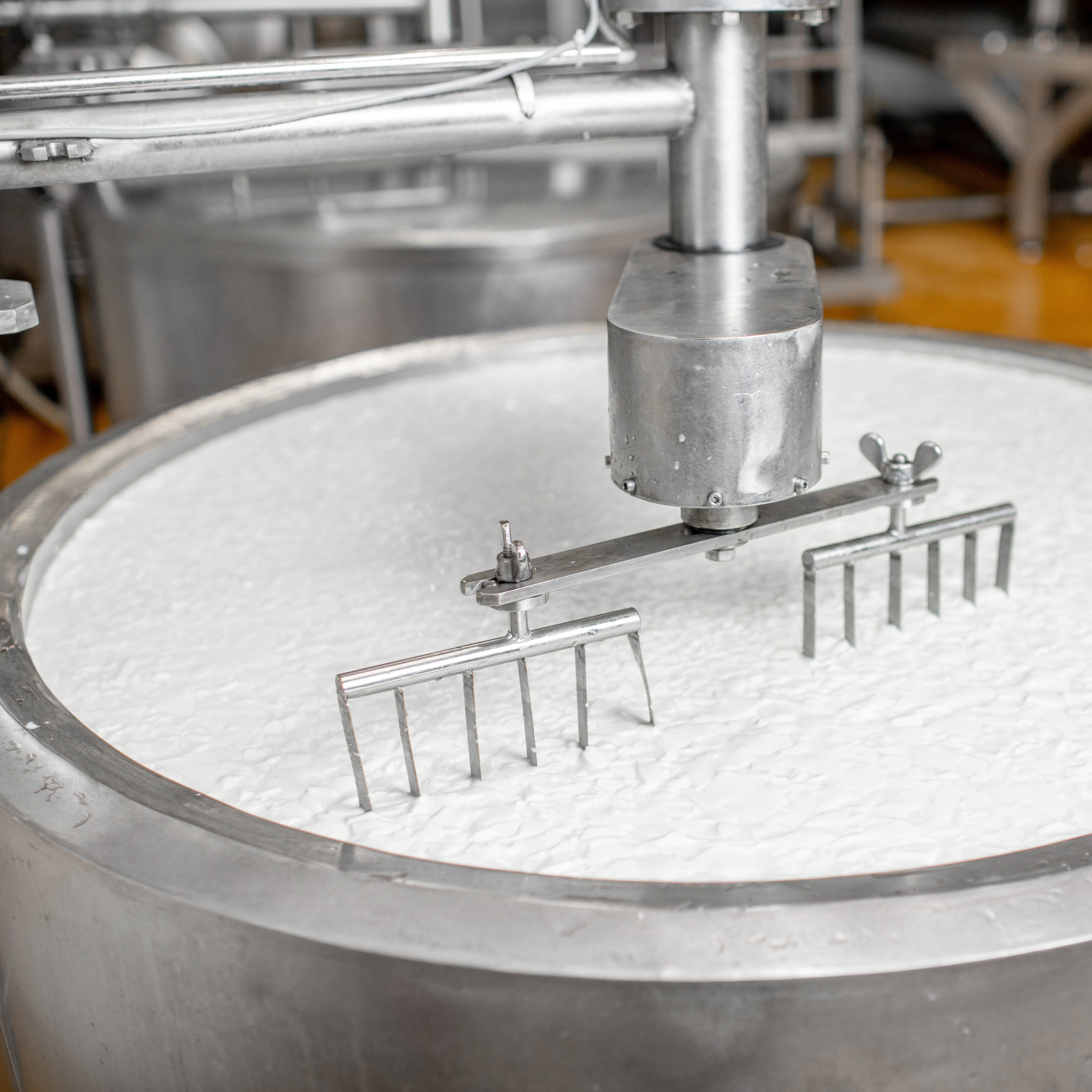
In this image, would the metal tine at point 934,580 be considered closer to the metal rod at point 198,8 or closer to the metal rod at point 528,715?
the metal rod at point 528,715

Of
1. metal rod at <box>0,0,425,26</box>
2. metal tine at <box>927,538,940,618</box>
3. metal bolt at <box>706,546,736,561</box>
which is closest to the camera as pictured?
metal bolt at <box>706,546,736,561</box>

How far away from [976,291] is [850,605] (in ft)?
15.0

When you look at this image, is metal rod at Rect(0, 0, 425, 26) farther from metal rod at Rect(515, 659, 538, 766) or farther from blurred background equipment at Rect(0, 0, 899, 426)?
metal rod at Rect(515, 659, 538, 766)

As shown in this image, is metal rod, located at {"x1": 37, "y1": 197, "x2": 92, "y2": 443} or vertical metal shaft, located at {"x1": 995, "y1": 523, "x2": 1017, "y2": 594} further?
metal rod, located at {"x1": 37, "y1": 197, "x2": 92, "y2": 443}

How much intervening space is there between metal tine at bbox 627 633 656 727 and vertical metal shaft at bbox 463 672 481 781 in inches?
4.7

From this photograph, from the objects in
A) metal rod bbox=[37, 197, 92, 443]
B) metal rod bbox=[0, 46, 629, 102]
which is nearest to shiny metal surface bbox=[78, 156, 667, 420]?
metal rod bbox=[37, 197, 92, 443]

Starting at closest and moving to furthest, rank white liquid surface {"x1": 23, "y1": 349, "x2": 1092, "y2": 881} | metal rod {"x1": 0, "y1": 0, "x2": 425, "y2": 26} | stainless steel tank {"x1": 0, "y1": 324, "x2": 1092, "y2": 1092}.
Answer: stainless steel tank {"x1": 0, "y1": 324, "x2": 1092, "y2": 1092}, white liquid surface {"x1": 23, "y1": 349, "x2": 1092, "y2": 881}, metal rod {"x1": 0, "y1": 0, "x2": 425, "y2": 26}

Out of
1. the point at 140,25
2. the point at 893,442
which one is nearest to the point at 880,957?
the point at 893,442

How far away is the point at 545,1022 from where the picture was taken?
652 millimetres

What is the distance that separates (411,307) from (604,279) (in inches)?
16.1

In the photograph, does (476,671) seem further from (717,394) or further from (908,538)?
(908,538)

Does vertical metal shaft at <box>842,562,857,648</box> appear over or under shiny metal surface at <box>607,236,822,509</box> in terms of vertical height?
under

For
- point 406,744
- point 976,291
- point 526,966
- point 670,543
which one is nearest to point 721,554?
point 670,543

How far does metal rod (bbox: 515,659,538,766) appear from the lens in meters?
0.86
